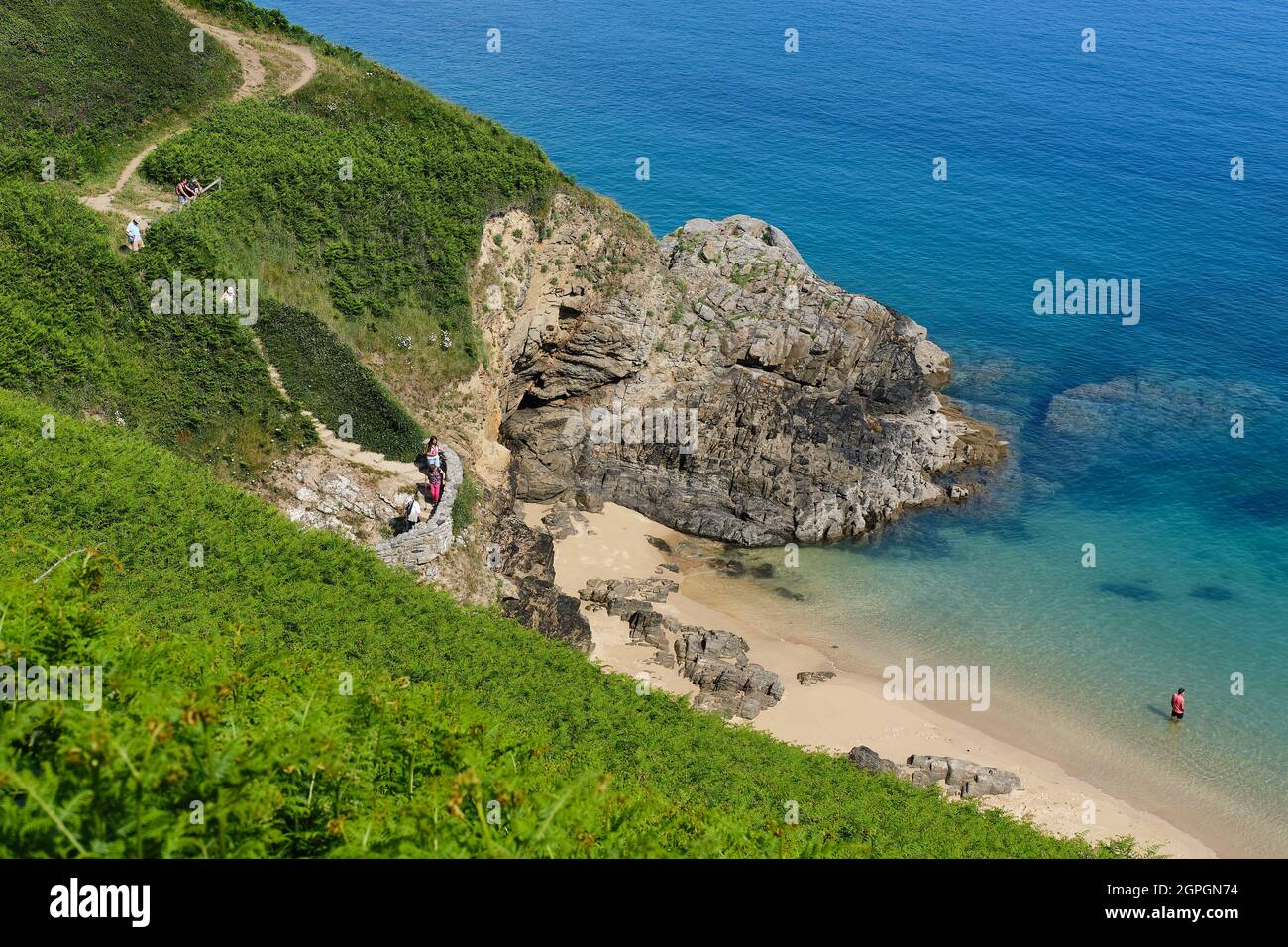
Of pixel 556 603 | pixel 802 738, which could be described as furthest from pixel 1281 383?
pixel 556 603

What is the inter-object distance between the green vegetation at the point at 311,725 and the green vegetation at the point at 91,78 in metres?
17.8

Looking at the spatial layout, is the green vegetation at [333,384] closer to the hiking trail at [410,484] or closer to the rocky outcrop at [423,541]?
the hiking trail at [410,484]

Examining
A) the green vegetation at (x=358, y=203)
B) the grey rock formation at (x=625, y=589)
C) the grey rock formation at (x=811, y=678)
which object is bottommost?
the grey rock formation at (x=811, y=678)

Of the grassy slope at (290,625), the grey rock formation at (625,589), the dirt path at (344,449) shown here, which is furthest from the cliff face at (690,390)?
the dirt path at (344,449)

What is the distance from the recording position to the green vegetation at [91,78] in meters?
41.5

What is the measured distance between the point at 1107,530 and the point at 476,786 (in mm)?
44595

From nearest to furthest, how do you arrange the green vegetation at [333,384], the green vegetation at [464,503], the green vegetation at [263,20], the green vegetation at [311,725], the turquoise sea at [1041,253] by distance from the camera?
1. the green vegetation at [311,725]
2. the green vegetation at [464,503]
3. the green vegetation at [333,384]
4. the turquoise sea at [1041,253]
5. the green vegetation at [263,20]

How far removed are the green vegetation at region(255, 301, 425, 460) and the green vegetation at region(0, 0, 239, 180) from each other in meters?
11.7

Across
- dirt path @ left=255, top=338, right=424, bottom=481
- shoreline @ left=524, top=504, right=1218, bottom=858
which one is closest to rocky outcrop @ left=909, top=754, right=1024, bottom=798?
shoreline @ left=524, top=504, right=1218, bottom=858

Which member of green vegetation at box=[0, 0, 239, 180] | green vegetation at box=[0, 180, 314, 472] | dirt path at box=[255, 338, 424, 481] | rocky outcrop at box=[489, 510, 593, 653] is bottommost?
rocky outcrop at box=[489, 510, 593, 653]

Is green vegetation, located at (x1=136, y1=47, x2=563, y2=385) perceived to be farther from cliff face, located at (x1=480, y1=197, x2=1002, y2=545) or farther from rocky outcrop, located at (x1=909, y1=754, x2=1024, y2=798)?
rocky outcrop, located at (x1=909, y1=754, x2=1024, y2=798)

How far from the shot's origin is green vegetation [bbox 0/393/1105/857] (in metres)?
9.71

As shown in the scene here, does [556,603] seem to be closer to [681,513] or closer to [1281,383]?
[681,513]
